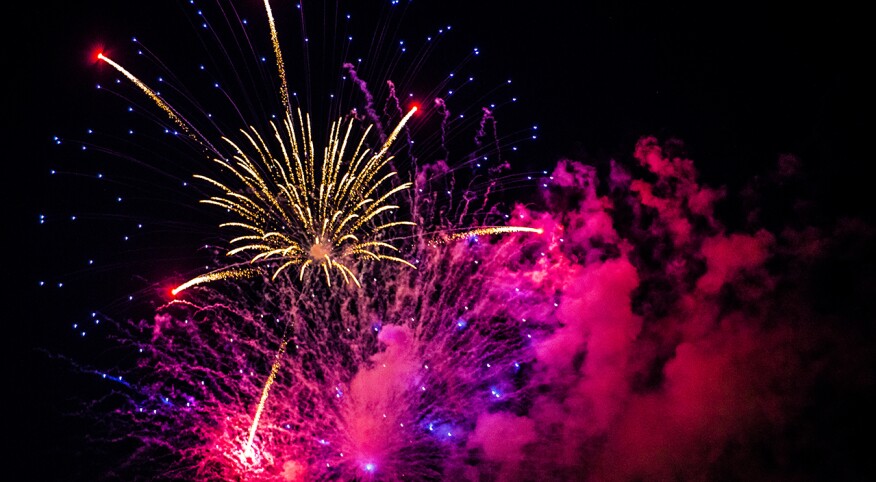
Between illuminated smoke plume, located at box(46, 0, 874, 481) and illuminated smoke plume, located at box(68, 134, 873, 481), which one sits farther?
illuminated smoke plume, located at box(68, 134, 873, 481)

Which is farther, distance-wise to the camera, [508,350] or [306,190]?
[508,350]

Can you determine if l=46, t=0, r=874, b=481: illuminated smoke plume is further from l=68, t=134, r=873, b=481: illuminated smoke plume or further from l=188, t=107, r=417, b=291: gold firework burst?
l=188, t=107, r=417, b=291: gold firework burst

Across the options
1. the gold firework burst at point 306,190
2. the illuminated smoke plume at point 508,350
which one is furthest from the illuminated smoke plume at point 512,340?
the gold firework burst at point 306,190

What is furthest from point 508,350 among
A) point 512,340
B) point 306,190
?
point 306,190

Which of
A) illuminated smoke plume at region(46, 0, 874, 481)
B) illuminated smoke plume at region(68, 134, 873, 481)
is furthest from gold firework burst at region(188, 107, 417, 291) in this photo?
illuminated smoke plume at region(68, 134, 873, 481)

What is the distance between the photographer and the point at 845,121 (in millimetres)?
8898

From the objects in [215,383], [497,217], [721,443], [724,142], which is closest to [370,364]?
[215,383]

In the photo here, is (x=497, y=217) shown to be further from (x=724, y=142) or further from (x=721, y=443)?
(x=721, y=443)

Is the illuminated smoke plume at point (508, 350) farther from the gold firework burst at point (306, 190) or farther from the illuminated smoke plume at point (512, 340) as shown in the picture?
the gold firework burst at point (306, 190)

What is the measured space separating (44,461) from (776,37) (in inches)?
742

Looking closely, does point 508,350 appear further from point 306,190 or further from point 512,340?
point 306,190

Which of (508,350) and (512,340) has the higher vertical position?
(512,340)

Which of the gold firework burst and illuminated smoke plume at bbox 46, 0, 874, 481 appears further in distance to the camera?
the gold firework burst

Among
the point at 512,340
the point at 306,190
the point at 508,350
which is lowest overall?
the point at 508,350
